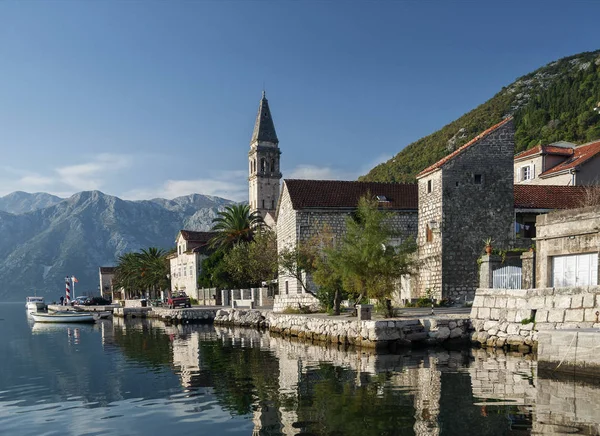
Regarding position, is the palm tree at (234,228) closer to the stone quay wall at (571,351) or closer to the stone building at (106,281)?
the stone quay wall at (571,351)

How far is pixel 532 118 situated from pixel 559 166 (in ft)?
125

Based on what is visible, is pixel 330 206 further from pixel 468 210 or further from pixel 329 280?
pixel 329 280

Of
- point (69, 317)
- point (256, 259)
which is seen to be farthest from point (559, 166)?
point (69, 317)

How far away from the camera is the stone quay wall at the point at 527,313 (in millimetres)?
19734

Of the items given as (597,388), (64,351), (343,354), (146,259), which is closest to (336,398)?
(597,388)

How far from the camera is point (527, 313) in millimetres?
21969

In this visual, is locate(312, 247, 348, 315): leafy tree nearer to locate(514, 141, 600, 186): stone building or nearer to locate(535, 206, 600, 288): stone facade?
locate(535, 206, 600, 288): stone facade

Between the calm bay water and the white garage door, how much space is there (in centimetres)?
392

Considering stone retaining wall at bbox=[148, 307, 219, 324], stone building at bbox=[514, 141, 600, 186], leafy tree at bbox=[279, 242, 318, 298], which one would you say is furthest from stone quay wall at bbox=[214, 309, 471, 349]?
stone retaining wall at bbox=[148, 307, 219, 324]

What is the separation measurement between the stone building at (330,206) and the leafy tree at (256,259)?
27.2 feet

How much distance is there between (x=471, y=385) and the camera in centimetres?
1537

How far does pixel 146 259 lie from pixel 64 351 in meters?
50.3

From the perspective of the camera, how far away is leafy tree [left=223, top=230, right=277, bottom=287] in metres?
52.0

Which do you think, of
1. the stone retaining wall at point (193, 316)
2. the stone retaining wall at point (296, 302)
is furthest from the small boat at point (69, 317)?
the stone retaining wall at point (296, 302)
